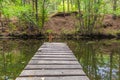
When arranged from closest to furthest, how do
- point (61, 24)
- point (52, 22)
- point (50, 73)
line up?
point (50, 73) < point (61, 24) < point (52, 22)

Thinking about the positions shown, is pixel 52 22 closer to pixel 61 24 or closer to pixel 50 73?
pixel 61 24

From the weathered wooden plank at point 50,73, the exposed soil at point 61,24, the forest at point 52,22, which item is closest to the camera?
the weathered wooden plank at point 50,73

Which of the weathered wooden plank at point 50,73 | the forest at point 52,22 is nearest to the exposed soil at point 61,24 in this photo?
the forest at point 52,22

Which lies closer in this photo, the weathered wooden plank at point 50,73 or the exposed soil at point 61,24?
the weathered wooden plank at point 50,73

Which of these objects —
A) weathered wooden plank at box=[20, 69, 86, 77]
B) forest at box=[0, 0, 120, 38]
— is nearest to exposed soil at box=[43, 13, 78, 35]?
forest at box=[0, 0, 120, 38]

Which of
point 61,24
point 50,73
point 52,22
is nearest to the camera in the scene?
point 50,73

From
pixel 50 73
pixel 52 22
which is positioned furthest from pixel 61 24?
pixel 50 73

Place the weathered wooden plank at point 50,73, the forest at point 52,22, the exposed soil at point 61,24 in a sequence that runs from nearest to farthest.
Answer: the weathered wooden plank at point 50,73, the forest at point 52,22, the exposed soil at point 61,24

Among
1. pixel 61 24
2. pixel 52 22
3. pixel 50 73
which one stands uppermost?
pixel 50 73

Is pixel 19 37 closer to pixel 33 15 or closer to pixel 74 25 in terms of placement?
pixel 33 15

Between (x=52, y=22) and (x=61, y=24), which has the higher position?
(x=52, y=22)

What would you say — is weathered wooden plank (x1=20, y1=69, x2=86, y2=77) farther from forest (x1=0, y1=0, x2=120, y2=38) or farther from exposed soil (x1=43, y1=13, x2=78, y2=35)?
exposed soil (x1=43, y1=13, x2=78, y2=35)

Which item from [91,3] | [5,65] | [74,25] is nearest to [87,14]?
[91,3]

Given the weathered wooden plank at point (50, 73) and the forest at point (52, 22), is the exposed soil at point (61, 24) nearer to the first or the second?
the forest at point (52, 22)
